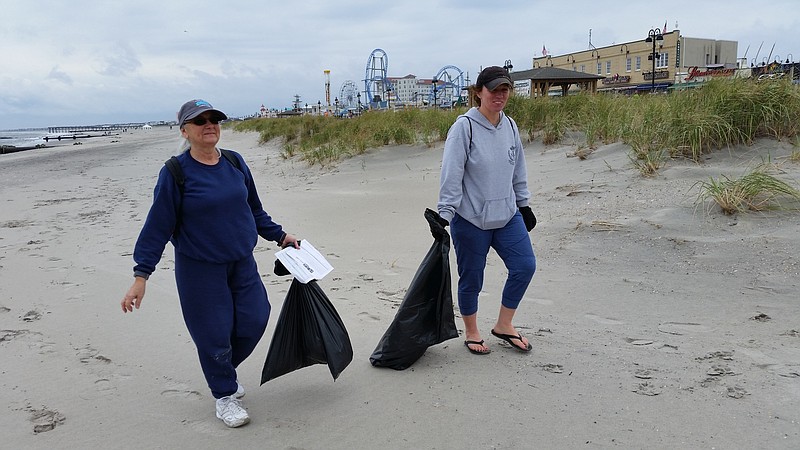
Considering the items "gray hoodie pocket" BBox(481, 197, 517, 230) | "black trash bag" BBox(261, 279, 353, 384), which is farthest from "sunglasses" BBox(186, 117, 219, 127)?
"gray hoodie pocket" BBox(481, 197, 517, 230)

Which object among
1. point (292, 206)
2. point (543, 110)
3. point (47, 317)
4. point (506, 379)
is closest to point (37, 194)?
point (292, 206)

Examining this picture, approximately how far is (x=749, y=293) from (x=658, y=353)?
1.39 m

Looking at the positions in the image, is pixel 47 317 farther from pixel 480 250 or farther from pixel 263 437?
pixel 480 250

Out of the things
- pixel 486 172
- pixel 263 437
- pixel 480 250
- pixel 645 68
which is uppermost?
pixel 645 68

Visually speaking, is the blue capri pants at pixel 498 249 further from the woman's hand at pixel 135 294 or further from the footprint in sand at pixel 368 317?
the woman's hand at pixel 135 294

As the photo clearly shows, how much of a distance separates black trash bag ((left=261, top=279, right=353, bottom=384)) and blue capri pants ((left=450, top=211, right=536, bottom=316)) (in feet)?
2.88

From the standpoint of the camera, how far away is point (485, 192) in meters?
3.34

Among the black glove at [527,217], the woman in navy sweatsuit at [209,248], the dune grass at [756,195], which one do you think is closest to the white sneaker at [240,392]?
the woman in navy sweatsuit at [209,248]

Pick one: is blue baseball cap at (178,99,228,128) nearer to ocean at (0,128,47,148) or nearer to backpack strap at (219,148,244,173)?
backpack strap at (219,148,244,173)

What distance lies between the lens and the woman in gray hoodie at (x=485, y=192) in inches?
130

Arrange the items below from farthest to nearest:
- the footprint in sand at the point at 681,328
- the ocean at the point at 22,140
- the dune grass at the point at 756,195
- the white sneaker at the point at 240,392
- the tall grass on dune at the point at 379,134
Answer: the ocean at the point at 22,140
the tall grass on dune at the point at 379,134
the dune grass at the point at 756,195
the footprint in sand at the point at 681,328
the white sneaker at the point at 240,392

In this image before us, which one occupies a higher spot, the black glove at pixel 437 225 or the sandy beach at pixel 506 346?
the black glove at pixel 437 225

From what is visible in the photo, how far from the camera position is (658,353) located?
3.44 m

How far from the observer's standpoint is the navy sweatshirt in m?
2.62
